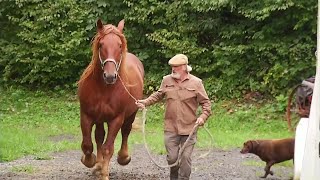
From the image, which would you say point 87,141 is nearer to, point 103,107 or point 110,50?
point 103,107

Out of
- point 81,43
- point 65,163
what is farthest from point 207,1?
point 65,163

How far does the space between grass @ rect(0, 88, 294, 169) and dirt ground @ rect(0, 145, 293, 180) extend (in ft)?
1.95

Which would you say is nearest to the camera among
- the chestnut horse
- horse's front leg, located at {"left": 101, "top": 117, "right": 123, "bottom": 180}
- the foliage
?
the chestnut horse

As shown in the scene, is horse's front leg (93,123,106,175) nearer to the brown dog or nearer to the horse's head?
the horse's head

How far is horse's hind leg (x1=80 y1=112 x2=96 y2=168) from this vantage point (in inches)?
371

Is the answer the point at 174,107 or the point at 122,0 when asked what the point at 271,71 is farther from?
the point at 174,107

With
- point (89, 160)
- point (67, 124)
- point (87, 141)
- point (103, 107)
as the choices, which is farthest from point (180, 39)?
point (103, 107)

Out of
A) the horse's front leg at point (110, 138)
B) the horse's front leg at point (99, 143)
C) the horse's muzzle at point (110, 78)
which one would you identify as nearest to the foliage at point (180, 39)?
the horse's front leg at point (99, 143)

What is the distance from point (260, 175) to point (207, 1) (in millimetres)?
9633

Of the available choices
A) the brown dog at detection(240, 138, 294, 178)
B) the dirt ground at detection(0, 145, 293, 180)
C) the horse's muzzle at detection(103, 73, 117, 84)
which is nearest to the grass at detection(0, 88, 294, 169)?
the dirt ground at detection(0, 145, 293, 180)

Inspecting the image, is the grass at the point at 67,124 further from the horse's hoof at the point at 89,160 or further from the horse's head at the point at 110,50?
the horse's head at the point at 110,50

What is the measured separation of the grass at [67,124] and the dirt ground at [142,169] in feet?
1.95

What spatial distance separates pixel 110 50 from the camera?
8.81 m

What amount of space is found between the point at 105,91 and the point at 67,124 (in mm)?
8597
